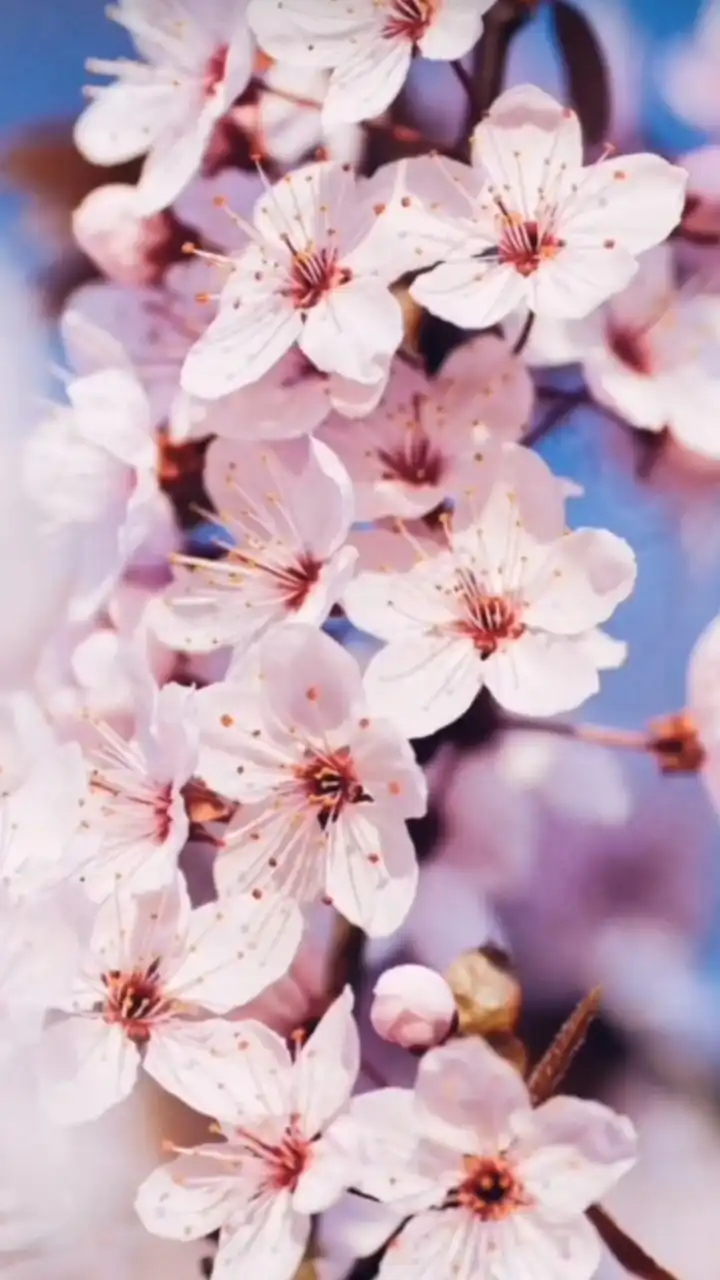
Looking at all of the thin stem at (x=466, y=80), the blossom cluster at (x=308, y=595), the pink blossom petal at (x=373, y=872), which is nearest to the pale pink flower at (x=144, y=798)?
the blossom cluster at (x=308, y=595)

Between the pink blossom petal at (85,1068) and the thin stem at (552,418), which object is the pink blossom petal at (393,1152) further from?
the thin stem at (552,418)

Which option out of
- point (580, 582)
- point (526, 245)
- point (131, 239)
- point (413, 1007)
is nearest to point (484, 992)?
point (413, 1007)

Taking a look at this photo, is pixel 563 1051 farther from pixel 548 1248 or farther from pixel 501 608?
pixel 501 608

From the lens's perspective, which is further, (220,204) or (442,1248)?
(220,204)

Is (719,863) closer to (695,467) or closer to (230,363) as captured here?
(695,467)

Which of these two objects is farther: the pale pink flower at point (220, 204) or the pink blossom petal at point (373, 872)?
the pale pink flower at point (220, 204)

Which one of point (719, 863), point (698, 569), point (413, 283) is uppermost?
point (413, 283)

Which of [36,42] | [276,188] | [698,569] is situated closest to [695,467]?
[698,569]
